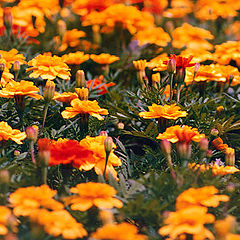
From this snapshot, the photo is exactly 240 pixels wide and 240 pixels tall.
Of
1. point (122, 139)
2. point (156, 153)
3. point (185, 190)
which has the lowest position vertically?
point (122, 139)

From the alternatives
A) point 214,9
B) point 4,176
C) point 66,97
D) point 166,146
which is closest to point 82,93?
point 66,97

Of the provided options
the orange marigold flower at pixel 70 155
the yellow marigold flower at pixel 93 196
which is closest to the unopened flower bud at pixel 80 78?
the orange marigold flower at pixel 70 155

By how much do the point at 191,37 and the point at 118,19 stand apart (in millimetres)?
543

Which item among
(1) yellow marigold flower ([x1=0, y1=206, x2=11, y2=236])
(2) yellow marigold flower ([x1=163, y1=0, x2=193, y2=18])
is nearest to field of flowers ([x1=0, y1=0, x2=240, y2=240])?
(1) yellow marigold flower ([x1=0, y1=206, x2=11, y2=236])

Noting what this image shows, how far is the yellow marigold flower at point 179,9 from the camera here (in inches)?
129

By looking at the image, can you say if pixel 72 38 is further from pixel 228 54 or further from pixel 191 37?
pixel 228 54

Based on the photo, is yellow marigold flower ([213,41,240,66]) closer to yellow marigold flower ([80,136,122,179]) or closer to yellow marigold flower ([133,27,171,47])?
yellow marigold flower ([133,27,171,47])

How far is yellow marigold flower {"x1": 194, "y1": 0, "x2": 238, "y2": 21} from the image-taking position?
319cm

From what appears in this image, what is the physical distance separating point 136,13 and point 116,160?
4.63ft

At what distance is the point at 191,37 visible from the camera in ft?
9.31

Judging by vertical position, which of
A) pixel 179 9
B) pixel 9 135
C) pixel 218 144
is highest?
pixel 9 135

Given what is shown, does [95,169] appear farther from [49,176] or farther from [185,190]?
[185,190]

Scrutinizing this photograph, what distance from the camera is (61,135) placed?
1651 mm

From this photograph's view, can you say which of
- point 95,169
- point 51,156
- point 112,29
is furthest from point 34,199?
point 112,29
